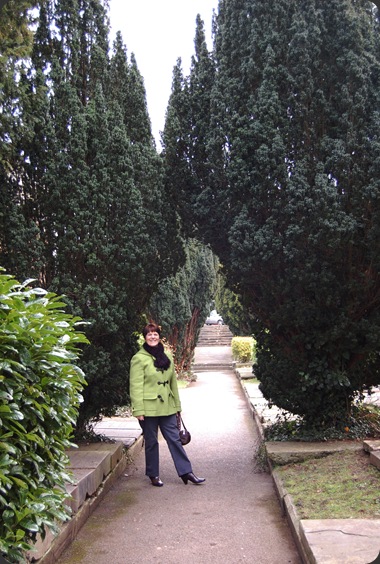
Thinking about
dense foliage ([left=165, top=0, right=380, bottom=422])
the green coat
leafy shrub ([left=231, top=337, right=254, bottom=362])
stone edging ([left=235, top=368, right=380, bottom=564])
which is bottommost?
leafy shrub ([left=231, top=337, right=254, bottom=362])

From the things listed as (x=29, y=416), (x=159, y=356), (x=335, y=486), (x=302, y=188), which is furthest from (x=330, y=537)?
(x=302, y=188)

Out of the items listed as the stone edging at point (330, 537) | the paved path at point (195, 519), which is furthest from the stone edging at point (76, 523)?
the stone edging at point (330, 537)

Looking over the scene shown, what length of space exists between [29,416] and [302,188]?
152 inches

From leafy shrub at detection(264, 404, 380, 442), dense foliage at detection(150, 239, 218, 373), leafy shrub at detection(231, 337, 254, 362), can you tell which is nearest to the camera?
leafy shrub at detection(264, 404, 380, 442)

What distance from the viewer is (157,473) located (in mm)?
6320

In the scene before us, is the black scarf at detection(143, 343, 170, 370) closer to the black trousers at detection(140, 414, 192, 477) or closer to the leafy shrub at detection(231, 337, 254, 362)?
the black trousers at detection(140, 414, 192, 477)

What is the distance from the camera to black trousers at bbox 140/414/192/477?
6.19 metres

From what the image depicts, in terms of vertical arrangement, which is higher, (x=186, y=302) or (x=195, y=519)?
(x=186, y=302)

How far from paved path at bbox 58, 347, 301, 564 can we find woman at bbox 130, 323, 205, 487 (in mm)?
238

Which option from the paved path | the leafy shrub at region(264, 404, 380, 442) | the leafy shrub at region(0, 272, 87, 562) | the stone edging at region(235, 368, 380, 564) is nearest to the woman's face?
the paved path

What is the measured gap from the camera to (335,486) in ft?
16.7

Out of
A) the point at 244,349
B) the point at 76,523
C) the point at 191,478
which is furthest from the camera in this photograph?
the point at 244,349

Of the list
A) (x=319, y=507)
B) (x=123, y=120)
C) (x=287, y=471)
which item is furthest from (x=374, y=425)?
(x=123, y=120)

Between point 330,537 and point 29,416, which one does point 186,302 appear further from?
point 29,416
